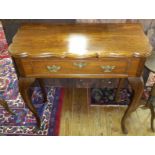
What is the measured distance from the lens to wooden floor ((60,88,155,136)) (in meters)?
1.74

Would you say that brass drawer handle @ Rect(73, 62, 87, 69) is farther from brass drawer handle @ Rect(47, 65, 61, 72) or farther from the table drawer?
brass drawer handle @ Rect(47, 65, 61, 72)

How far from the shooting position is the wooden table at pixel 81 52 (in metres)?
1.12

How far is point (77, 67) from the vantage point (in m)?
1.21

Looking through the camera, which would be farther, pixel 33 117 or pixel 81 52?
pixel 33 117

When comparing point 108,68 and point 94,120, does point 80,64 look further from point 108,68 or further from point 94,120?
point 94,120

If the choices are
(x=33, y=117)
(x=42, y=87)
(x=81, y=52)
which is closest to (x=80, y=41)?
(x=81, y=52)

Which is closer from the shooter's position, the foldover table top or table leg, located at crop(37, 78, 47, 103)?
the foldover table top

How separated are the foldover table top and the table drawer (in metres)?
0.08

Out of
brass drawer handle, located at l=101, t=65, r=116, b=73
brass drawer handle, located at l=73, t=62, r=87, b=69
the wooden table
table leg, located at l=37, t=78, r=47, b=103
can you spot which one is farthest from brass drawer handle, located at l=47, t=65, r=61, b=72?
table leg, located at l=37, t=78, r=47, b=103

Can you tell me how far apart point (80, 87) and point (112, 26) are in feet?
3.15

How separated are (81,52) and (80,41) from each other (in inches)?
5.0
